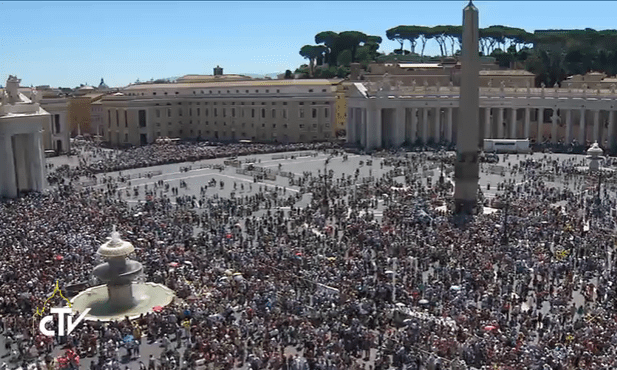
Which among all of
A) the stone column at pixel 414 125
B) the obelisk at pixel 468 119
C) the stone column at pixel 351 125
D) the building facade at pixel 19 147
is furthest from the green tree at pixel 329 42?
the obelisk at pixel 468 119

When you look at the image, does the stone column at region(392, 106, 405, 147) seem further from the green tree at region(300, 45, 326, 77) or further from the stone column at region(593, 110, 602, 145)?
the green tree at region(300, 45, 326, 77)

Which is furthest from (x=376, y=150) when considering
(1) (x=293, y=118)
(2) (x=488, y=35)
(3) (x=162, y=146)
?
(2) (x=488, y=35)

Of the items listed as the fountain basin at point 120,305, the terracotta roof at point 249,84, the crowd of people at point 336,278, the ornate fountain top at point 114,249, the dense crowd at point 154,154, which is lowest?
the fountain basin at point 120,305

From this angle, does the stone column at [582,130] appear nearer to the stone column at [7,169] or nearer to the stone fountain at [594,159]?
the stone fountain at [594,159]

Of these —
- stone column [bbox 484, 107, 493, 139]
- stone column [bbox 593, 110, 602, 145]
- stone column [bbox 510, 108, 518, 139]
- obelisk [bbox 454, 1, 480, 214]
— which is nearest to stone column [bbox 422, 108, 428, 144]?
stone column [bbox 484, 107, 493, 139]

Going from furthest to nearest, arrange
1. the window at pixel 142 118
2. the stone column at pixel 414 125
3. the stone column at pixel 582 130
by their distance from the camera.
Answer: the window at pixel 142 118 < the stone column at pixel 414 125 < the stone column at pixel 582 130

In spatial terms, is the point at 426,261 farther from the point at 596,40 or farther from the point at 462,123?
the point at 596,40
